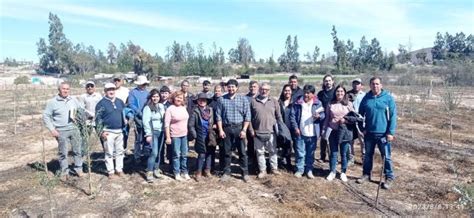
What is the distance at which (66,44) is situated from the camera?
6325 cm

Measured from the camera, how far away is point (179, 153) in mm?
6098

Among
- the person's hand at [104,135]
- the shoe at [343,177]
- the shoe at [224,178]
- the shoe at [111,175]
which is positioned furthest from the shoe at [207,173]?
the shoe at [343,177]

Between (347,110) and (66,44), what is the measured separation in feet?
217

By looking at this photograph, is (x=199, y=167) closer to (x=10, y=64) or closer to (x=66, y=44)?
(x=66, y=44)

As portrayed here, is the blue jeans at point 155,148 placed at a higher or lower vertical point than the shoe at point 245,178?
higher

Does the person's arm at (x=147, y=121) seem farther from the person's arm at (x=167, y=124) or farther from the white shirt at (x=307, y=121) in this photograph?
the white shirt at (x=307, y=121)

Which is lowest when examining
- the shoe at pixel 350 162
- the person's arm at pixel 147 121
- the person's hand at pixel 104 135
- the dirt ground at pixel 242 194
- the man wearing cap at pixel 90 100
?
the dirt ground at pixel 242 194

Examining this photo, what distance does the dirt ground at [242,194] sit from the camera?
506cm

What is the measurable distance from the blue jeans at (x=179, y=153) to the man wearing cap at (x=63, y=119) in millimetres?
1564

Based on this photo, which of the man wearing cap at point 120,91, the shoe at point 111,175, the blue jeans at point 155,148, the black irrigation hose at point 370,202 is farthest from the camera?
the man wearing cap at point 120,91

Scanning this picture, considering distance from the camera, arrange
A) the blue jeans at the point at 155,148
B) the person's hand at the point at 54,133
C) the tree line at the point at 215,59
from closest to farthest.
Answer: the person's hand at the point at 54,133 < the blue jeans at the point at 155,148 < the tree line at the point at 215,59

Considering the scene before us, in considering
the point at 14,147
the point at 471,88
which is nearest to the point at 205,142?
the point at 14,147

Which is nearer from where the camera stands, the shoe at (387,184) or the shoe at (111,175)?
the shoe at (387,184)

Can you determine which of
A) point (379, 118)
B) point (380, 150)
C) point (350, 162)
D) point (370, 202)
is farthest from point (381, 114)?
point (350, 162)
